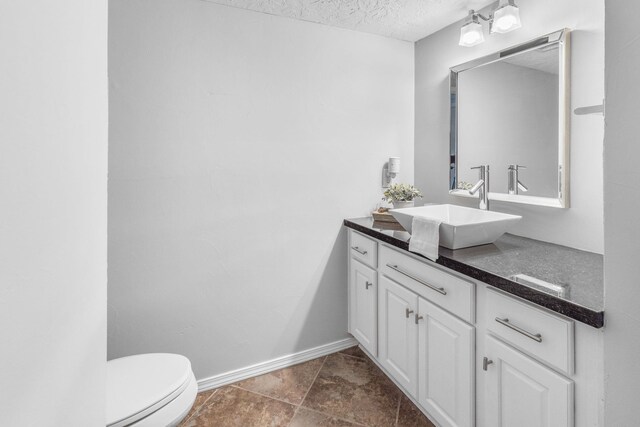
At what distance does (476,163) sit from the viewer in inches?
82.6

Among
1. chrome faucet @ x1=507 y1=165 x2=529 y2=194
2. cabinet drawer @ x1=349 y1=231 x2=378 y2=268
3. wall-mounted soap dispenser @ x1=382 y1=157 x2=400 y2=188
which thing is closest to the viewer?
chrome faucet @ x1=507 y1=165 x2=529 y2=194

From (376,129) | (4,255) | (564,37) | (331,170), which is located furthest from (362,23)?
(4,255)

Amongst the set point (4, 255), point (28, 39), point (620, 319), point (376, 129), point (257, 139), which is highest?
point (376, 129)

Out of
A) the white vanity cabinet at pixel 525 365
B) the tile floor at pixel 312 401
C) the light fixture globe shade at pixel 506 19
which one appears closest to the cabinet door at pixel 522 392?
the white vanity cabinet at pixel 525 365

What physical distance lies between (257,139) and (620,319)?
1857mm

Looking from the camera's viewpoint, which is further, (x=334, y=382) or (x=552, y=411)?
(x=334, y=382)

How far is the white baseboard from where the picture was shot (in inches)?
79.8

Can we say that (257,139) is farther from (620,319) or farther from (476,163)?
(620,319)

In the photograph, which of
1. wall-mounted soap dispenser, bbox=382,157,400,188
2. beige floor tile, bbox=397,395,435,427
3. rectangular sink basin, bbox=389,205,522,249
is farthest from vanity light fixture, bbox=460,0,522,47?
beige floor tile, bbox=397,395,435,427

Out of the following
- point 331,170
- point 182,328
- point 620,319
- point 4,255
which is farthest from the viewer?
point 331,170

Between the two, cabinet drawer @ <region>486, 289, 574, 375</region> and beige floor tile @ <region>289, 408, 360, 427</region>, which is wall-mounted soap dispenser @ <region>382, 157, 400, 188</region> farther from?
beige floor tile @ <region>289, 408, 360, 427</region>

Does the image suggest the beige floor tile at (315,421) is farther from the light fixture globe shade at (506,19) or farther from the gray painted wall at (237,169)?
the light fixture globe shade at (506,19)

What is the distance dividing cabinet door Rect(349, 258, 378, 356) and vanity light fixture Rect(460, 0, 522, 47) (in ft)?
4.72

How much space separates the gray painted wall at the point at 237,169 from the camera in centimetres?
179
